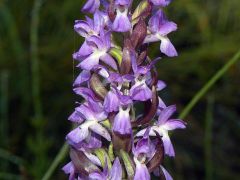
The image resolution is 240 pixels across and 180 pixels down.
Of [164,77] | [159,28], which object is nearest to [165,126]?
[159,28]

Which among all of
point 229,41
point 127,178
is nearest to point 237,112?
point 229,41

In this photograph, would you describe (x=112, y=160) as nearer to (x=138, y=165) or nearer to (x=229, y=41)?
(x=138, y=165)

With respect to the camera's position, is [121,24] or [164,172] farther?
[164,172]

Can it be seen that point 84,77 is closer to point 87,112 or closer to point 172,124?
point 87,112

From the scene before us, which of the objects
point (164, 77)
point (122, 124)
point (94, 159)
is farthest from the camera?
point (164, 77)

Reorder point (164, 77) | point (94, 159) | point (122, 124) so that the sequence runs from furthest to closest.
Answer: point (164, 77), point (94, 159), point (122, 124)

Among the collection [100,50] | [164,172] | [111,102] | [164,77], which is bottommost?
[164,77]

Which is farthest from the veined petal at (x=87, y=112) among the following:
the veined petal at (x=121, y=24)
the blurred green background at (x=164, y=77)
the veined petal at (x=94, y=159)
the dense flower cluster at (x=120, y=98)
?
the blurred green background at (x=164, y=77)

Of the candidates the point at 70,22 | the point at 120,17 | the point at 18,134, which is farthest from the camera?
the point at 70,22
